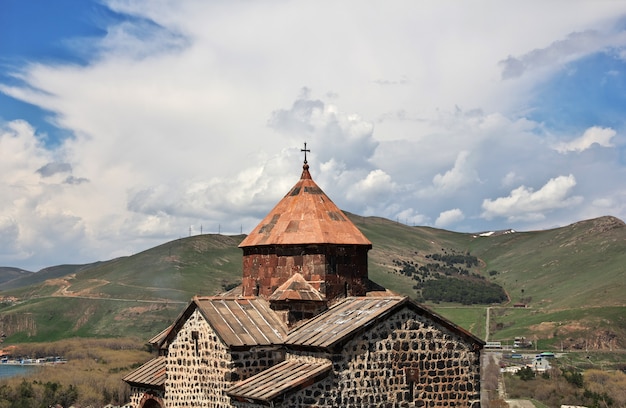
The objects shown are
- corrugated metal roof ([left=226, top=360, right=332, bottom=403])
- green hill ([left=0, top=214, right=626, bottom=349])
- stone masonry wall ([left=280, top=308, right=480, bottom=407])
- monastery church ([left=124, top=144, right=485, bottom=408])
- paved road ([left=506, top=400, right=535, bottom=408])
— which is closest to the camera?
corrugated metal roof ([left=226, top=360, right=332, bottom=403])

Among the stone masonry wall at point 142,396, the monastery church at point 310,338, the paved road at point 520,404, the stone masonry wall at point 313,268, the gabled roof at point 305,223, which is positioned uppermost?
the gabled roof at point 305,223

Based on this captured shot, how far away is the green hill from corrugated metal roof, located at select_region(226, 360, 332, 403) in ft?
252

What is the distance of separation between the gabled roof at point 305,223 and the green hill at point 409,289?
73972mm

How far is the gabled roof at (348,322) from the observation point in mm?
14805

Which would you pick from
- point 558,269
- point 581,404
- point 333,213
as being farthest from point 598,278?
point 333,213

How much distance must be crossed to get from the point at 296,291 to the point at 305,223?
190 centimetres

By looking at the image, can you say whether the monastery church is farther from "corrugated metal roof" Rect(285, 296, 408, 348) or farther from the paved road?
the paved road

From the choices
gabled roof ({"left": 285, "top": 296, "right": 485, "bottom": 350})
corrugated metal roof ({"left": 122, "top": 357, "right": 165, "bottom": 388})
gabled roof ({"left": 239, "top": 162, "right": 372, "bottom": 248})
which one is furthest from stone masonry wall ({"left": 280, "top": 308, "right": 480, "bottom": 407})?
corrugated metal roof ({"left": 122, "top": 357, "right": 165, "bottom": 388})

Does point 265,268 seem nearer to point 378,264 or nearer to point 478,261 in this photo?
point 378,264

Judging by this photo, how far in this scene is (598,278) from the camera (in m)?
113

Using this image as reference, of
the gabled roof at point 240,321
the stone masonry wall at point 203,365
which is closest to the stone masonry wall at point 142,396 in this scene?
the stone masonry wall at point 203,365

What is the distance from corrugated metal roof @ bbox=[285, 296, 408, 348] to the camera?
14867mm

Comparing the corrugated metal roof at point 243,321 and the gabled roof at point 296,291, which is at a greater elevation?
the gabled roof at point 296,291

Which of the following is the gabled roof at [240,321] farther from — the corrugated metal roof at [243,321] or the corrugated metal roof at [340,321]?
the corrugated metal roof at [340,321]
